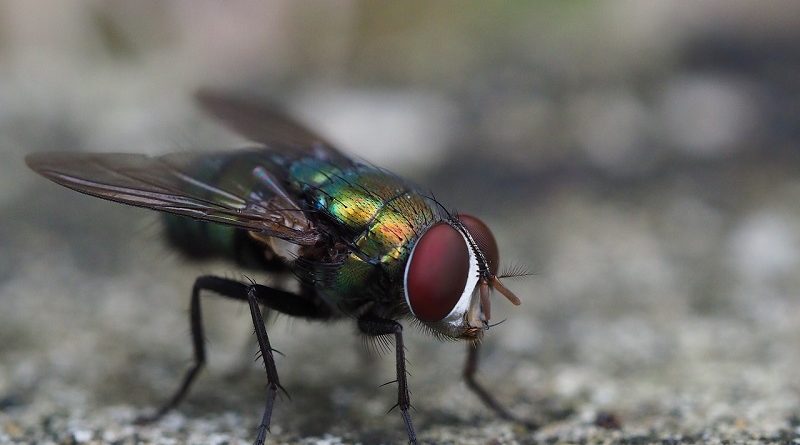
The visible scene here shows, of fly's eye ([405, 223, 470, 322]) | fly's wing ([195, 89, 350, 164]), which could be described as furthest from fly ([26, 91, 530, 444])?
fly's wing ([195, 89, 350, 164])

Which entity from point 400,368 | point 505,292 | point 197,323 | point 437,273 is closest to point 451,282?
point 437,273

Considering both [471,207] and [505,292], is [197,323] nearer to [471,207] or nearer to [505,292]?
[505,292]

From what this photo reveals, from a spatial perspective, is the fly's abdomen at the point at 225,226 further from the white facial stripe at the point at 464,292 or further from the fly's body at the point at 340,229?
the white facial stripe at the point at 464,292

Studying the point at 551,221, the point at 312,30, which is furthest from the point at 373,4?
the point at 551,221

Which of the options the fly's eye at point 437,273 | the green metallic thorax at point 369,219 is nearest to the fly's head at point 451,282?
the fly's eye at point 437,273

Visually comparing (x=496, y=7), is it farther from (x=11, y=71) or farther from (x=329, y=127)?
(x=11, y=71)

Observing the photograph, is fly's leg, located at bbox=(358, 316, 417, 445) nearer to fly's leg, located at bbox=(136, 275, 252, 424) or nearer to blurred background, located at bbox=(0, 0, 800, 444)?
blurred background, located at bbox=(0, 0, 800, 444)
